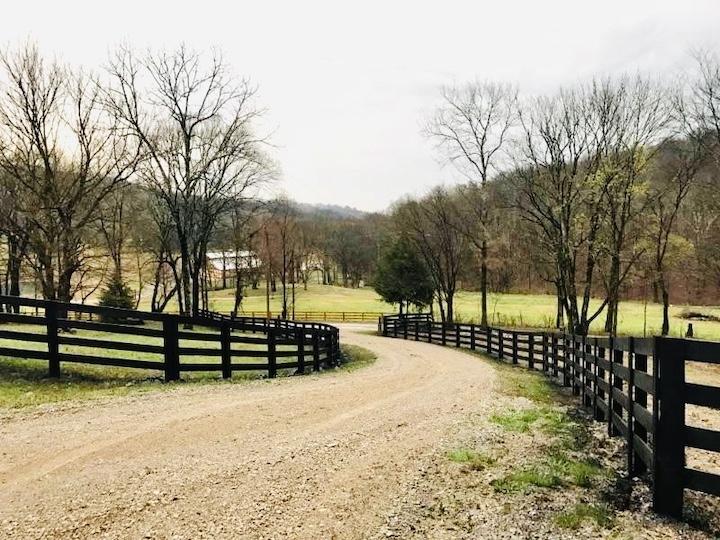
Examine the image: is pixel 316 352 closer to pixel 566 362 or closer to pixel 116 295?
pixel 566 362

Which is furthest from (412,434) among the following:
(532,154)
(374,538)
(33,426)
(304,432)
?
(532,154)

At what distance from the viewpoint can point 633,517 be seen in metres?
4.52

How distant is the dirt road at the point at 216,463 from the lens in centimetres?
436

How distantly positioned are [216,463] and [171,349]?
6.17 meters

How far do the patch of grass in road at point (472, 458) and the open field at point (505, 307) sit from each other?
29.4 m

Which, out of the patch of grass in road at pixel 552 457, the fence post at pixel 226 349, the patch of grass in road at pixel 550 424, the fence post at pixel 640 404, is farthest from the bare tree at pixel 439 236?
the fence post at pixel 640 404

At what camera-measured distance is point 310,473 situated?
18.1 ft

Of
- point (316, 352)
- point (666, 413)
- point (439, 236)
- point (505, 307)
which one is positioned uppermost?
point (439, 236)

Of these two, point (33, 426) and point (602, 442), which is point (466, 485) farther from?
point (33, 426)

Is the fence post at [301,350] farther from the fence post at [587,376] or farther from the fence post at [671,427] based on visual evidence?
the fence post at [671,427]

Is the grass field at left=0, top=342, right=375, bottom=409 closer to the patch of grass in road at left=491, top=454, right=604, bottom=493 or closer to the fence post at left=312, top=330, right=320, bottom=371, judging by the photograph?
the fence post at left=312, top=330, right=320, bottom=371

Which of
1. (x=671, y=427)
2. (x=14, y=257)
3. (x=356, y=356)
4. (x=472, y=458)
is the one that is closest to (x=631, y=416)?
(x=671, y=427)

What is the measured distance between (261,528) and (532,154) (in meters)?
27.6

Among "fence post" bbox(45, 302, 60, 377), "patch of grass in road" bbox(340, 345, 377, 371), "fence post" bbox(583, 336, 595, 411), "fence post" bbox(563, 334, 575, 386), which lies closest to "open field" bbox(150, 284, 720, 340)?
"patch of grass in road" bbox(340, 345, 377, 371)
